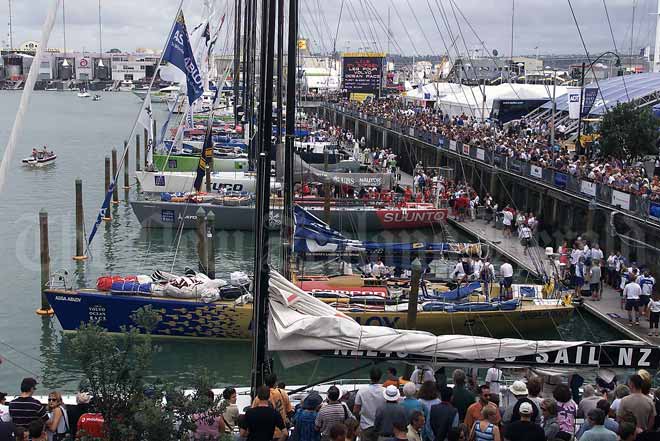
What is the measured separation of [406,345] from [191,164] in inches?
1487

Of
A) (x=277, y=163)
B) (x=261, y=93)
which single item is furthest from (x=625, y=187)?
(x=261, y=93)

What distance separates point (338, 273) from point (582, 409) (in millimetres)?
15546

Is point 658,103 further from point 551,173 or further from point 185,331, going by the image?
point 185,331

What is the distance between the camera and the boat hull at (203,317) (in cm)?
2153

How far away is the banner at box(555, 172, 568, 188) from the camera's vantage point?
33794 millimetres

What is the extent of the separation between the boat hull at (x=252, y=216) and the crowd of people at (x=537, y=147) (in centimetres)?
570

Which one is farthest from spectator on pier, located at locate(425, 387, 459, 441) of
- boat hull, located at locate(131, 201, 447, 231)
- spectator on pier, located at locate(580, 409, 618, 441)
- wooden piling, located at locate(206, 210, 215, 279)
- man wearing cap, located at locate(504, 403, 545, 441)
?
boat hull, located at locate(131, 201, 447, 231)

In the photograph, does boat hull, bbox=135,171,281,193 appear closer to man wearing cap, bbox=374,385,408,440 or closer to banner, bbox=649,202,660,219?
banner, bbox=649,202,660,219

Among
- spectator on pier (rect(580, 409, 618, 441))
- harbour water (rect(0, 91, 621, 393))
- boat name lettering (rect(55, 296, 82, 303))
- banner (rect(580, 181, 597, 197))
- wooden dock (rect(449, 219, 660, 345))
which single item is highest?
banner (rect(580, 181, 597, 197))

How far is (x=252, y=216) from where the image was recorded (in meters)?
37.8

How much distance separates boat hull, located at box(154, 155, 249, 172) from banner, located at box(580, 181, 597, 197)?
69.8 feet

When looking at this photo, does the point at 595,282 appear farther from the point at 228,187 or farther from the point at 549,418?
the point at 228,187

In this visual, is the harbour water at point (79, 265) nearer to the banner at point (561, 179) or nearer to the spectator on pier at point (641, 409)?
the banner at point (561, 179)

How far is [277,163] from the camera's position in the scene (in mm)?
35812
